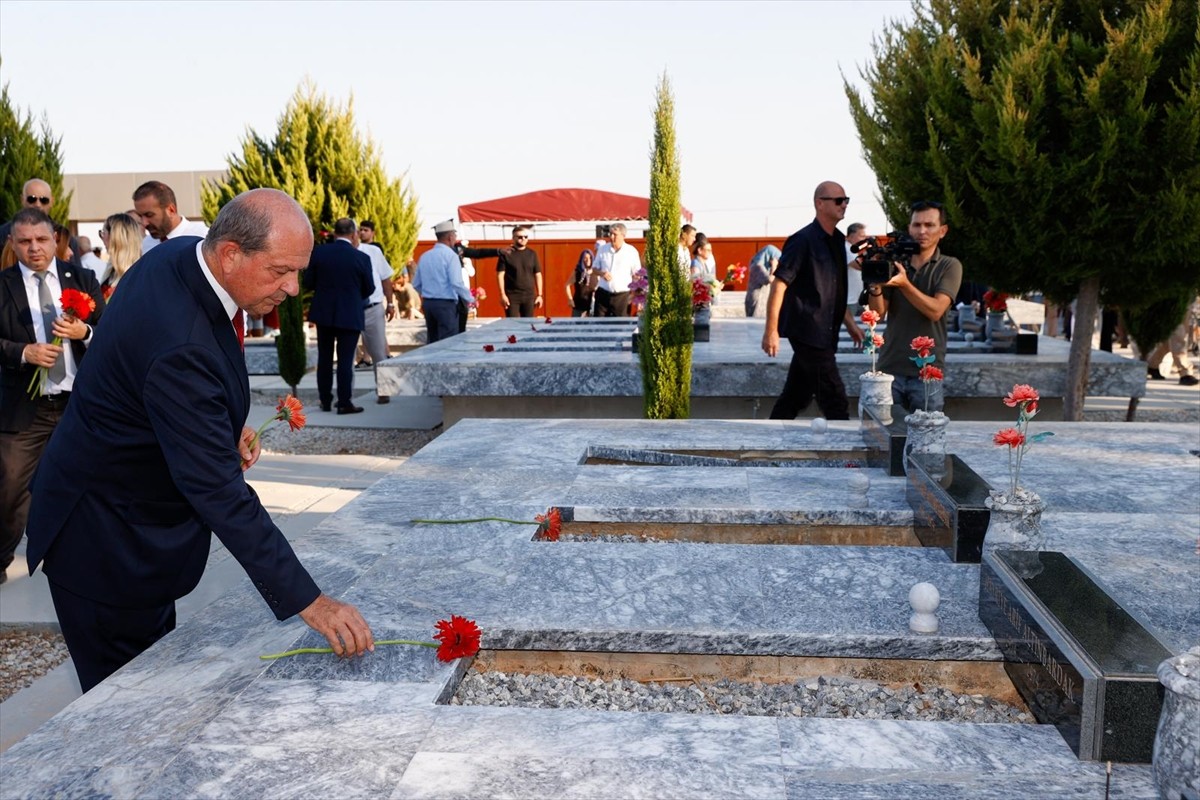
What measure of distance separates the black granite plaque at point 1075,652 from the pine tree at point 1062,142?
565 cm

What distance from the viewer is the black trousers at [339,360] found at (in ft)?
37.2

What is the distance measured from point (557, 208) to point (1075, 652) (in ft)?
79.7

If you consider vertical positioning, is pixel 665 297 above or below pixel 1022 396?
above

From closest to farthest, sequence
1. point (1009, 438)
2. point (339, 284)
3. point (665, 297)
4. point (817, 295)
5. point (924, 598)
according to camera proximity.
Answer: point (924, 598) → point (1009, 438) → point (817, 295) → point (665, 297) → point (339, 284)

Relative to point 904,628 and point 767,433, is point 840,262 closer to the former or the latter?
point 767,433

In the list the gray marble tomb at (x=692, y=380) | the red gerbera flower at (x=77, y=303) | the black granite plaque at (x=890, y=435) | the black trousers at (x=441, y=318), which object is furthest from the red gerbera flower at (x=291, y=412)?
the black trousers at (x=441, y=318)

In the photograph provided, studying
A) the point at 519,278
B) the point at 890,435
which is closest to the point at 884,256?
the point at 890,435

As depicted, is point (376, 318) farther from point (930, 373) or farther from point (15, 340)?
point (930, 373)

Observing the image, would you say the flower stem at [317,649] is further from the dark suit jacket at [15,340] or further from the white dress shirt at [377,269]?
the white dress shirt at [377,269]

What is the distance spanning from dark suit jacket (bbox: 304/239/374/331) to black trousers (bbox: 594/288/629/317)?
5.10 m

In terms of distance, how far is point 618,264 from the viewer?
15.1 meters

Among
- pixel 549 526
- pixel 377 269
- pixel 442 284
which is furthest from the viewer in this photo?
pixel 377 269

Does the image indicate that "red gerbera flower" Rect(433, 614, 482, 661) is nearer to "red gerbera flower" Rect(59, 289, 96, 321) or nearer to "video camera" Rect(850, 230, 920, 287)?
"red gerbera flower" Rect(59, 289, 96, 321)

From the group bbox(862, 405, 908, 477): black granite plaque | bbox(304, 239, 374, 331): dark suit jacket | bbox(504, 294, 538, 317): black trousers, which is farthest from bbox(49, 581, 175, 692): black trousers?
bbox(504, 294, 538, 317): black trousers
